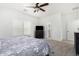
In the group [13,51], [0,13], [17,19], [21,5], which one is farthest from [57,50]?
[0,13]

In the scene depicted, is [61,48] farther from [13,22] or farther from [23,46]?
[13,22]

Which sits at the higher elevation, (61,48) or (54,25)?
(54,25)

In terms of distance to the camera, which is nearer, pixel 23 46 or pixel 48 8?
pixel 23 46

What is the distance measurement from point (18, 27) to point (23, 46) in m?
0.33

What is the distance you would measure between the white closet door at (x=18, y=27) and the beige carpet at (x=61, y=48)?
0.51 meters

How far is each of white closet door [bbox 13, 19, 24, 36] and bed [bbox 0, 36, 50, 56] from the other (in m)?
0.08

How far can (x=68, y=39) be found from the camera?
1395mm

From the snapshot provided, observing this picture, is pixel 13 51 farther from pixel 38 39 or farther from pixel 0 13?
pixel 0 13

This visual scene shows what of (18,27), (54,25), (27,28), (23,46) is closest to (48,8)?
(54,25)

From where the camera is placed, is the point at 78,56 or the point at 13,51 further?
the point at 78,56

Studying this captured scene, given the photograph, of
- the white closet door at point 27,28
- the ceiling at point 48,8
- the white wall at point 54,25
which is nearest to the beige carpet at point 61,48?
the white wall at point 54,25

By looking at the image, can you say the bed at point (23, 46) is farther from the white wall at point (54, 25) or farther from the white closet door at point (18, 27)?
the white wall at point (54, 25)

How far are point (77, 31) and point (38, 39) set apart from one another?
0.64 metres

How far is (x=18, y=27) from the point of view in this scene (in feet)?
4.71
